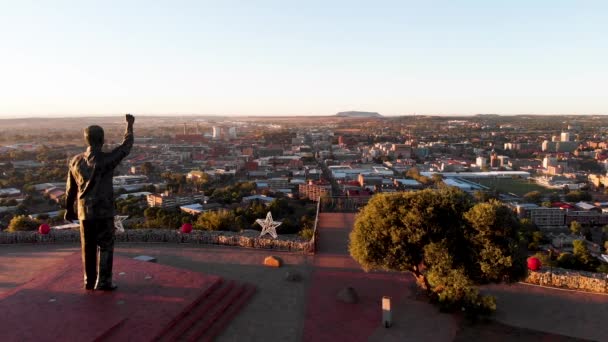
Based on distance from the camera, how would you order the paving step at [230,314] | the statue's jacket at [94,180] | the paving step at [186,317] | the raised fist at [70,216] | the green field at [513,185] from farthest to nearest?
the green field at [513,185]
the raised fist at [70,216]
the statue's jacket at [94,180]
the paving step at [230,314]
the paving step at [186,317]

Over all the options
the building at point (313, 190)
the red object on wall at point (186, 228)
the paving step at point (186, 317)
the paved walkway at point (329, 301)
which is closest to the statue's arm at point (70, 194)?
the paved walkway at point (329, 301)

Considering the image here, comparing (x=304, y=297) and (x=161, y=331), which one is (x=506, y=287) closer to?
(x=304, y=297)

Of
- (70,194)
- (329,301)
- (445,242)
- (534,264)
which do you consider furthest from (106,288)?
(534,264)

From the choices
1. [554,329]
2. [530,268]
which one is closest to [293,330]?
[554,329]

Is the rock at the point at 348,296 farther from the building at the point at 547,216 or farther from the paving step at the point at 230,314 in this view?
the building at the point at 547,216

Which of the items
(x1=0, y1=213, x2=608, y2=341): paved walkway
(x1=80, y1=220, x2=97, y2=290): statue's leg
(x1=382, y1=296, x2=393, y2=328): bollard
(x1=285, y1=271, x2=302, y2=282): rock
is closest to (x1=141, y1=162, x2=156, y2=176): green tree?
(x1=0, y1=213, x2=608, y2=341): paved walkway
